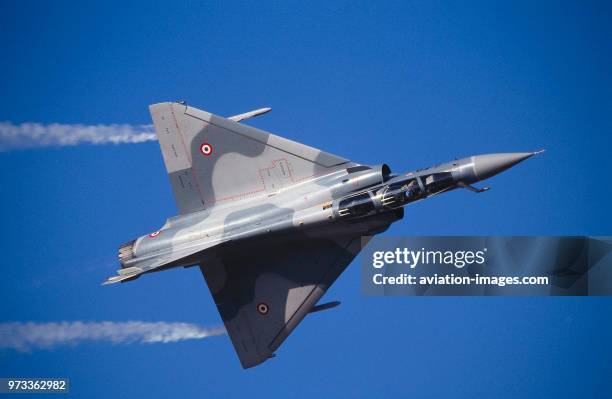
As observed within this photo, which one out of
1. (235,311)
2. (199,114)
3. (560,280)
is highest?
(199,114)

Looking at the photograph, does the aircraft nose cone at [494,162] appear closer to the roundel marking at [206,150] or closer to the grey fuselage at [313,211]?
the grey fuselage at [313,211]

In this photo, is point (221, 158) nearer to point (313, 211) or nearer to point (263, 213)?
point (263, 213)

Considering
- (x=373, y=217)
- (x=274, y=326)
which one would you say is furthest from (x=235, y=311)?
(x=373, y=217)

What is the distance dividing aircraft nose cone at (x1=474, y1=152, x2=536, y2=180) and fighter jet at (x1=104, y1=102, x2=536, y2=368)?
0.02m

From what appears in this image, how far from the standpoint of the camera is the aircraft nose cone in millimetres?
20312

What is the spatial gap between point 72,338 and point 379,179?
30.4 feet

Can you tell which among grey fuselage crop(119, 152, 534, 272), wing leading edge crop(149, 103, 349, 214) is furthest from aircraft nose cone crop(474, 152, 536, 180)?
wing leading edge crop(149, 103, 349, 214)

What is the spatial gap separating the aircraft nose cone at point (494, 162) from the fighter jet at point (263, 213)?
0.8 inches

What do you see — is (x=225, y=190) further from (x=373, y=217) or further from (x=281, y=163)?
(x=373, y=217)

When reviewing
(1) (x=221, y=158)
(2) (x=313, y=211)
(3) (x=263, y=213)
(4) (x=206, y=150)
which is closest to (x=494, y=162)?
(2) (x=313, y=211)

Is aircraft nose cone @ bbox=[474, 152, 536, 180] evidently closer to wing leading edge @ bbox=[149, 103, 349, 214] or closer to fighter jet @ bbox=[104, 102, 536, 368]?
fighter jet @ bbox=[104, 102, 536, 368]

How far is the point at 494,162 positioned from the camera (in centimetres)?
2047

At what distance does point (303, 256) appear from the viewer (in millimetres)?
23500

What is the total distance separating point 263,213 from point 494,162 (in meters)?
5.09
